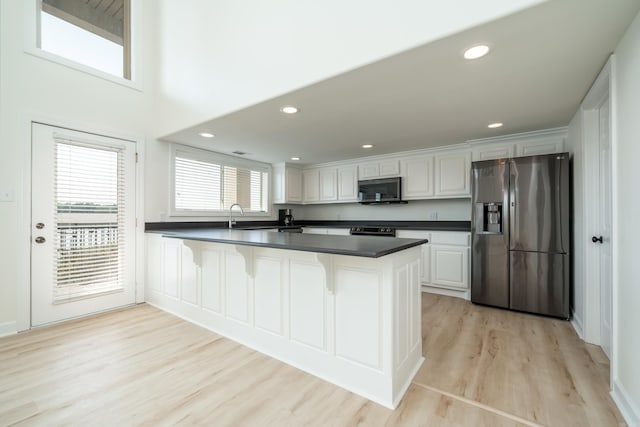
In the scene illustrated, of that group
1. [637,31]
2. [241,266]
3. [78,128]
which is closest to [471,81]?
[637,31]

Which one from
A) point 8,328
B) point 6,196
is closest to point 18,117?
point 6,196

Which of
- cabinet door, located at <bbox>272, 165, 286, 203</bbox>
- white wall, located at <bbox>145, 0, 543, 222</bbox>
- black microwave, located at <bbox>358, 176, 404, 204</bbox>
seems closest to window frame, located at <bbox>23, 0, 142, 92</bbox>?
white wall, located at <bbox>145, 0, 543, 222</bbox>

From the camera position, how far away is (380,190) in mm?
4645

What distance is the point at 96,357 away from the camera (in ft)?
7.18

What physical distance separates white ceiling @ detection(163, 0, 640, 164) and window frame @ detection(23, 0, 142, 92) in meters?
0.85

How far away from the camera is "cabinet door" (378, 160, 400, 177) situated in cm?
455

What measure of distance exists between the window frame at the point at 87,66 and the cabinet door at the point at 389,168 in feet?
12.0

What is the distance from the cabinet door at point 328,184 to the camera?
525 centimetres

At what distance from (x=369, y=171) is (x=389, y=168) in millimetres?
372

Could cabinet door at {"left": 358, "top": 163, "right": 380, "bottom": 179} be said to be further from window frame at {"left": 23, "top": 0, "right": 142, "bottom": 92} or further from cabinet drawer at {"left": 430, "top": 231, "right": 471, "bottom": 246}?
window frame at {"left": 23, "top": 0, "right": 142, "bottom": 92}

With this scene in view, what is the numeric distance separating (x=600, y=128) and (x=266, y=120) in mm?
3031

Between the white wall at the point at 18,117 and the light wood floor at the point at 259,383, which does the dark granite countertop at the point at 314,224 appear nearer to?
the white wall at the point at 18,117

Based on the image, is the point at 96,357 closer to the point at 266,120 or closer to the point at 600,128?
the point at 266,120

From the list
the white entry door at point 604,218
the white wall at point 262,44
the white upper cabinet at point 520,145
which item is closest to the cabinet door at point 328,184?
the white upper cabinet at point 520,145
